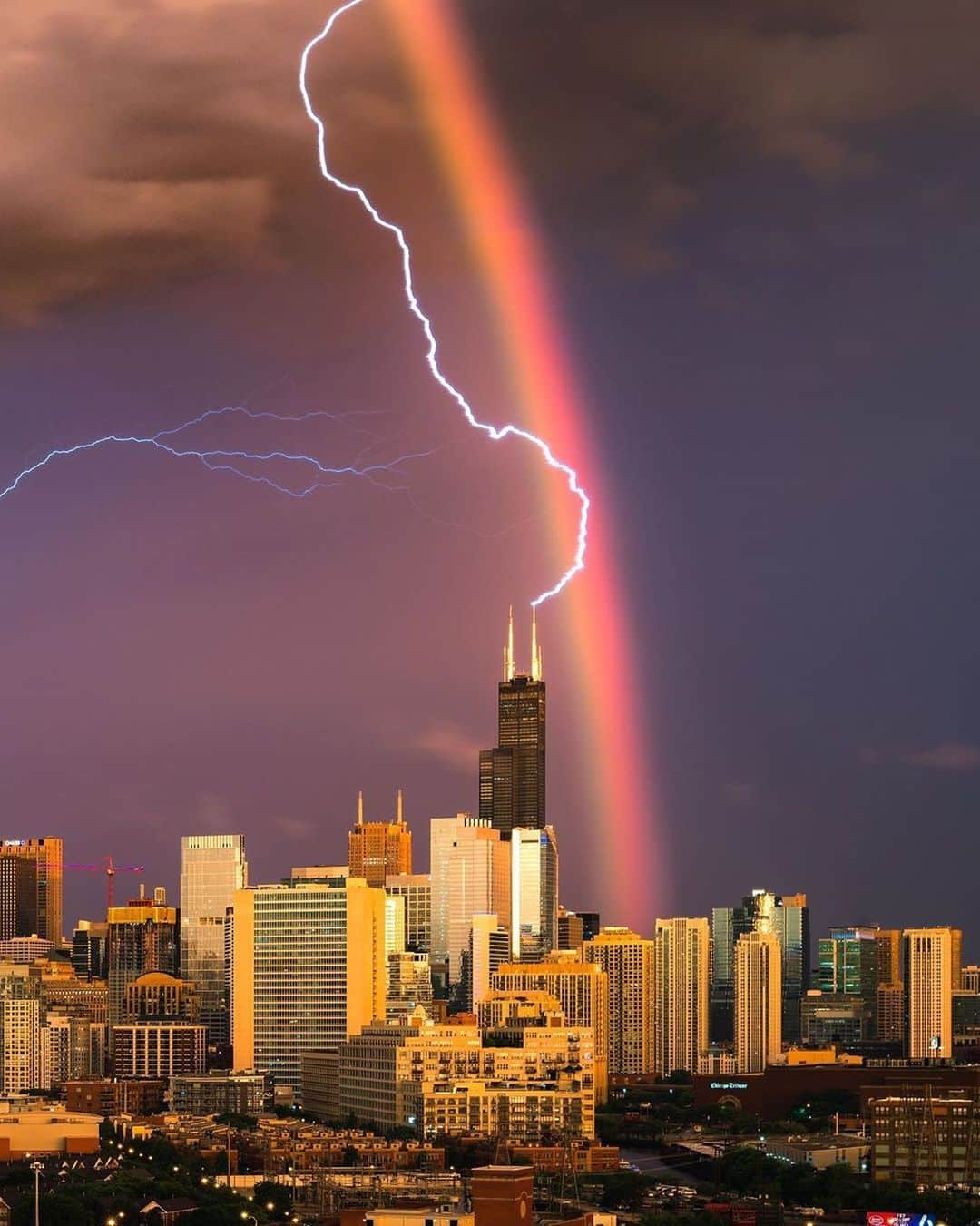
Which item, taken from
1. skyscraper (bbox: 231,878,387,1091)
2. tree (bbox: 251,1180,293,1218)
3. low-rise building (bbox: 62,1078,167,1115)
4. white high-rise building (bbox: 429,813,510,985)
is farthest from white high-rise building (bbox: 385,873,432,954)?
tree (bbox: 251,1180,293,1218)

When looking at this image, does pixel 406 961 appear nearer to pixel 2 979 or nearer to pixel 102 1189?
pixel 2 979

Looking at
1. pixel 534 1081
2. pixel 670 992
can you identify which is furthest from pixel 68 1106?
pixel 670 992

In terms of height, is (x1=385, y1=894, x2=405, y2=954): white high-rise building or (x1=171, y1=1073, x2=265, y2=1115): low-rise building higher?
(x1=385, y1=894, x2=405, y2=954): white high-rise building

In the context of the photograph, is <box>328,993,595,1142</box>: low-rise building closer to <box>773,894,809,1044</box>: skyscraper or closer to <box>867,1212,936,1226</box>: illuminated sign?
<box>867,1212,936,1226</box>: illuminated sign

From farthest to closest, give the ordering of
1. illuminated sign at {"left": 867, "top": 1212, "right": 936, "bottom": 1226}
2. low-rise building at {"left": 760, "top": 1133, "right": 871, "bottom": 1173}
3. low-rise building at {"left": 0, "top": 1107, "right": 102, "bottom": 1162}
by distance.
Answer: low-rise building at {"left": 760, "top": 1133, "right": 871, "bottom": 1173} → low-rise building at {"left": 0, "top": 1107, "right": 102, "bottom": 1162} → illuminated sign at {"left": 867, "top": 1212, "right": 936, "bottom": 1226}

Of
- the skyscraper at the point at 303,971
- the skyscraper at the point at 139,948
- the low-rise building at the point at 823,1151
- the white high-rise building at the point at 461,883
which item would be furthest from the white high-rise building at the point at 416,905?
the low-rise building at the point at 823,1151

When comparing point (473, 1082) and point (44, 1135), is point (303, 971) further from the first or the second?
point (44, 1135)

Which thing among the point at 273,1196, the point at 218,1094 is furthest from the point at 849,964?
the point at 273,1196

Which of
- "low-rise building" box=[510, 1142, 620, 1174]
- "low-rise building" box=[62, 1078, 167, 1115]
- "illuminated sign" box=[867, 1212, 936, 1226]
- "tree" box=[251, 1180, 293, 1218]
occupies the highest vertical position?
"illuminated sign" box=[867, 1212, 936, 1226]
